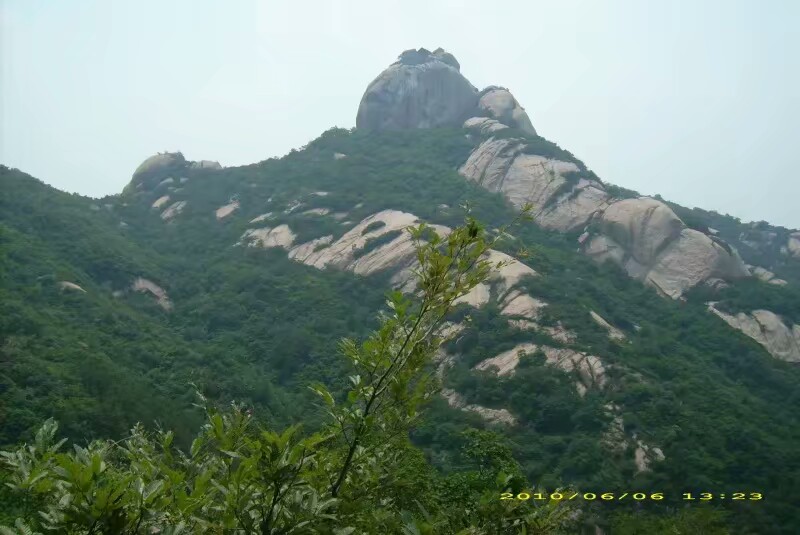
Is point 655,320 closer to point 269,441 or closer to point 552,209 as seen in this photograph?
point 552,209

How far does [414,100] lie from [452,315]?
A: 42956mm

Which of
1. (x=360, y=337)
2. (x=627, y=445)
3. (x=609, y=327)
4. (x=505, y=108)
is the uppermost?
(x=505, y=108)

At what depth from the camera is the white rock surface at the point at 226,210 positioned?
170 feet

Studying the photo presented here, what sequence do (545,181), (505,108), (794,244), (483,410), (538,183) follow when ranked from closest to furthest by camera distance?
(483,410) < (545,181) < (538,183) < (794,244) < (505,108)

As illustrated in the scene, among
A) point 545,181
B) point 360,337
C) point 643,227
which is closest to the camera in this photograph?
point 360,337

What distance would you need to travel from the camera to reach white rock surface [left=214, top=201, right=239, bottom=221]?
5171 centimetres

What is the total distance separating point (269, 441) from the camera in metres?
2.41

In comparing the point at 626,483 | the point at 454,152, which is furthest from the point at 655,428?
the point at 454,152

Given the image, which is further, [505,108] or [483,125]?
[505,108]

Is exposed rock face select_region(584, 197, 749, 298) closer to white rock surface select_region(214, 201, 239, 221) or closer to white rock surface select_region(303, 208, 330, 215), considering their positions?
white rock surface select_region(303, 208, 330, 215)

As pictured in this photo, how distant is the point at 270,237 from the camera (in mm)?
44938

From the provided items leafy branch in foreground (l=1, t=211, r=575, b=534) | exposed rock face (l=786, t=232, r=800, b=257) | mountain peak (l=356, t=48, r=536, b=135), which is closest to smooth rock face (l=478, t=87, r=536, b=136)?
mountain peak (l=356, t=48, r=536, b=135)

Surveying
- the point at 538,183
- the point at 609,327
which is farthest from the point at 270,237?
the point at 609,327

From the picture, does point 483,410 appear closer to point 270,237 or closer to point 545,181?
point 270,237
